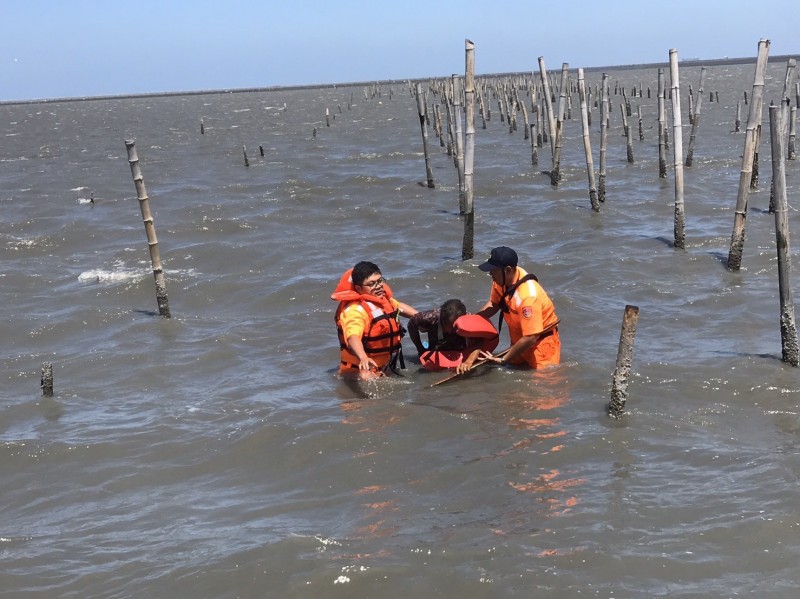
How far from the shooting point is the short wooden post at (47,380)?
9625mm

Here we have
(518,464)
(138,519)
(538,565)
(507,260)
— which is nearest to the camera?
(538,565)

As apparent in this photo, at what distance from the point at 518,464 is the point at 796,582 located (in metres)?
2.38

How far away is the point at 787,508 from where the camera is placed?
20.4ft

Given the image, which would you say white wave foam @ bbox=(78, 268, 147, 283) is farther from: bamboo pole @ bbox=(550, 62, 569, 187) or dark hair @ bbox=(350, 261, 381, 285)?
bamboo pole @ bbox=(550, 62, 569, 187)

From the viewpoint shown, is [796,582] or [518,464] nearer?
[796,582]

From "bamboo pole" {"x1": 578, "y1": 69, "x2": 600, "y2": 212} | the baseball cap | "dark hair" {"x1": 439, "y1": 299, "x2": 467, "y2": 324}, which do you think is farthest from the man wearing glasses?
"bamboo pole" {"x1": 578, "y1": 69, "x2": 600, "y2": 212}

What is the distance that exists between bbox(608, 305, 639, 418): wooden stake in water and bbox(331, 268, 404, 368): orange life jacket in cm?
207

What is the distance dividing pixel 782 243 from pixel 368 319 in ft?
12.7

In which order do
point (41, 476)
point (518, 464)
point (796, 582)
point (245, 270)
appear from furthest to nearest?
point (245, 270) < point (41, 476) < point (518, 464) < point (796, 582)

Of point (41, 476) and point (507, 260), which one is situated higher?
point (507, 260)

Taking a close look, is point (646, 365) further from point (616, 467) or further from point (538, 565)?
point (538, 565)

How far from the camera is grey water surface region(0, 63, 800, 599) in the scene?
5.85m

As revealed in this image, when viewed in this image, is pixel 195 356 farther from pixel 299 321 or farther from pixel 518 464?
pixel 518 464

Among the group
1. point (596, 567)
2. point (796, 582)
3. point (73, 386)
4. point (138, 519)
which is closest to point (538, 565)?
point (596, 567)
